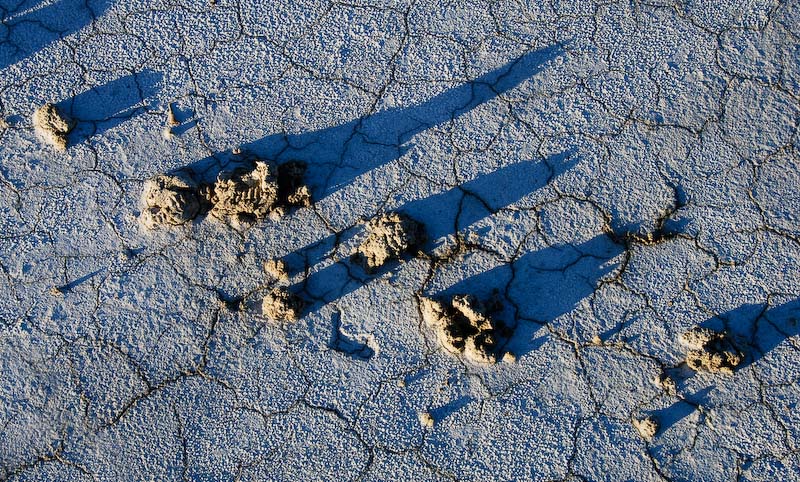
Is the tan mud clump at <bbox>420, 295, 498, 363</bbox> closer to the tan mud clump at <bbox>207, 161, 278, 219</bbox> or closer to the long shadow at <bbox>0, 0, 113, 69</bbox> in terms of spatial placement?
the tan mud clump at <bbox>207, 161, 278, 219</bbox>

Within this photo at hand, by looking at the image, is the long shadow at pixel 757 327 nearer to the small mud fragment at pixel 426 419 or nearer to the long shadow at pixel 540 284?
the long shadow at pixel 540 284

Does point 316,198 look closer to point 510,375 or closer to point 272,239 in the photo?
point 272,239

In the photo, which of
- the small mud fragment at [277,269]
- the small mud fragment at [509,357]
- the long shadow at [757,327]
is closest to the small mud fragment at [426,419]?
the small mud fragment at [509,357]

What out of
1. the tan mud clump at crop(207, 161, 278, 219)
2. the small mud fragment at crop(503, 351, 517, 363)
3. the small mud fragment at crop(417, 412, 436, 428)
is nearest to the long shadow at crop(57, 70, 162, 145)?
the tan mud clump at crop(207, 161, 278, 219)

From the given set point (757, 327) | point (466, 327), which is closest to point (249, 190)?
point (466, 327)

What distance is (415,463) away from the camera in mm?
3225

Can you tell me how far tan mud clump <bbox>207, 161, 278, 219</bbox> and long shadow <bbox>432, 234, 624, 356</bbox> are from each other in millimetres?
993

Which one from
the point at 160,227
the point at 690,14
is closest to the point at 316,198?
the point at 160,227

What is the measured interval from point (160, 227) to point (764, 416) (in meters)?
3.20

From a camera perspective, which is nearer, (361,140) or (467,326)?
(467,326)

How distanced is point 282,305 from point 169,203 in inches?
30.3

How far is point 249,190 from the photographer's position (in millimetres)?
3295

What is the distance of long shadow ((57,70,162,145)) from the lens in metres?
3.48

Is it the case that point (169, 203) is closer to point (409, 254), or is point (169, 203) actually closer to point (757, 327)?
point (409, 254)
